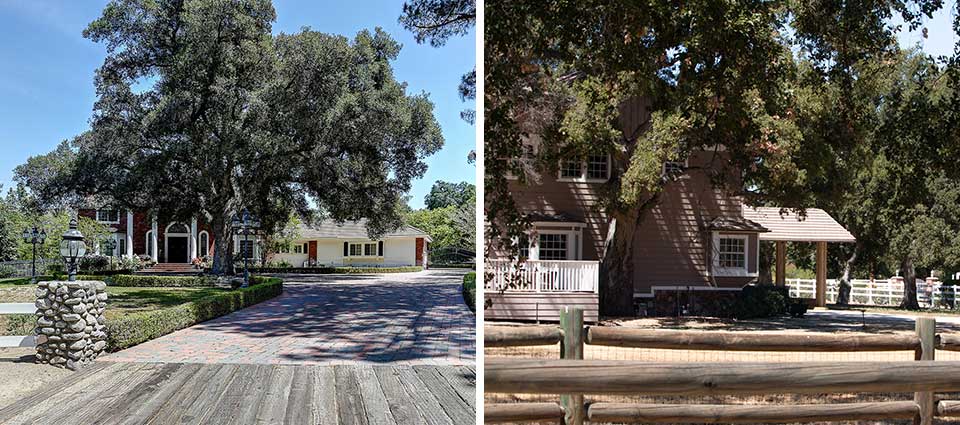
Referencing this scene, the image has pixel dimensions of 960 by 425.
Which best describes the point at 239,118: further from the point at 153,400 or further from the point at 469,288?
the point at 153,400

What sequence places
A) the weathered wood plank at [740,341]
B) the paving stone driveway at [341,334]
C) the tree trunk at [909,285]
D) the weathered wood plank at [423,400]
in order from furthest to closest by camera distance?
the paving stone driveway at [341,334]
the weathered wood plank at [423,400]
the weathered wood plank at [740,341]
the tree trunk at [909,285]

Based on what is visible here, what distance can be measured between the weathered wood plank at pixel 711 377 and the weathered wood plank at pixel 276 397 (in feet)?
4.54

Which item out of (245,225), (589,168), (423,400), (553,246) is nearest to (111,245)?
(423,400)

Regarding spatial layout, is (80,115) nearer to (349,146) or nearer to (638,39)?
(638,39)

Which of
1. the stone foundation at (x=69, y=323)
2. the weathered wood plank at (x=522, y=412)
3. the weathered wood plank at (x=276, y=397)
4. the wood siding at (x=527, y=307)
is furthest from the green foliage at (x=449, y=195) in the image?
the stone foundation at (x=69, y=323)

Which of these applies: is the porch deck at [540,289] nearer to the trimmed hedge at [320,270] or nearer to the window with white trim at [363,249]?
the trimmed hedge at [320,270]

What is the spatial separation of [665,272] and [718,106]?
1.66ft

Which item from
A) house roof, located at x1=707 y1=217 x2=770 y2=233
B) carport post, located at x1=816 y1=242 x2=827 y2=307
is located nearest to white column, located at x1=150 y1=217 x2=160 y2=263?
house roof, located at x1=707 y1=217 x2=770 y2=233

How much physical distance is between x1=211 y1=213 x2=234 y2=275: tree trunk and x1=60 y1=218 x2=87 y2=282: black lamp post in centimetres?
288

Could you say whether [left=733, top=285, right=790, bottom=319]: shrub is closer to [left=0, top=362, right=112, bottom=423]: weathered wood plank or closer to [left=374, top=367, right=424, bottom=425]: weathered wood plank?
[left=374, top=367, right=424, bottom=425]: weathered wood plank

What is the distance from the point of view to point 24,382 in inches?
123

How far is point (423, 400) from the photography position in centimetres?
332

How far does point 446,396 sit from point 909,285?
215cm

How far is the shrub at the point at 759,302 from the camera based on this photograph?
200 centimetres
